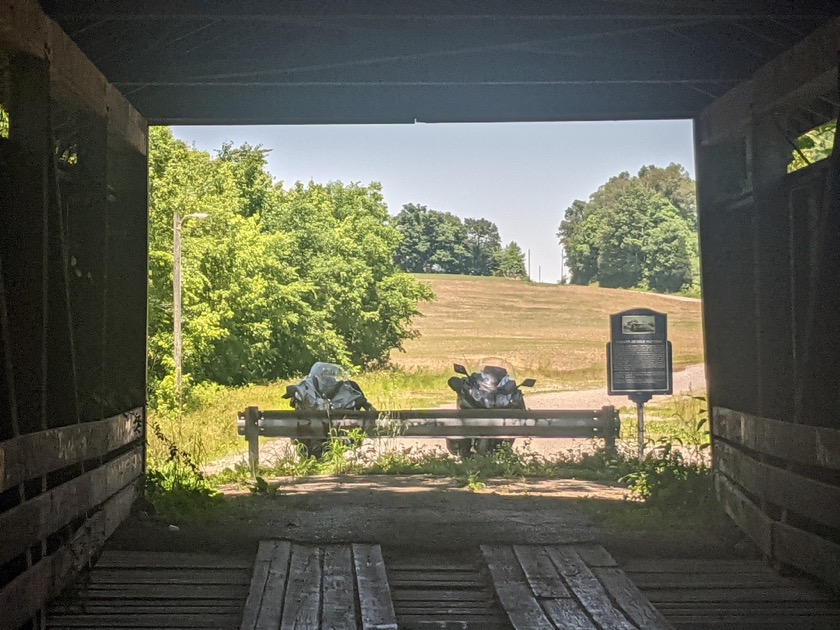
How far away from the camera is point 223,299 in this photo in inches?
1224

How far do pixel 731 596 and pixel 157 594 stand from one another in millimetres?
3776

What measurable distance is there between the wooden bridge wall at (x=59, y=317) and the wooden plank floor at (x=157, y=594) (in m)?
0.19

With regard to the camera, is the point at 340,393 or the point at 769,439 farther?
the point at 340,393

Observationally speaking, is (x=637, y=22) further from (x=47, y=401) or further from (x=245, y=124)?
(x=47, y=401)

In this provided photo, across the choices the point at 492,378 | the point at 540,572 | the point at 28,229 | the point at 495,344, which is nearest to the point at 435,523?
the point at 540,572

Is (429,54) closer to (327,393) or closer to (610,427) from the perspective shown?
(610,427)

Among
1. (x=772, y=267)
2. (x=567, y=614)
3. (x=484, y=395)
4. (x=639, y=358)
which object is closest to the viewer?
(x=567, y=614)

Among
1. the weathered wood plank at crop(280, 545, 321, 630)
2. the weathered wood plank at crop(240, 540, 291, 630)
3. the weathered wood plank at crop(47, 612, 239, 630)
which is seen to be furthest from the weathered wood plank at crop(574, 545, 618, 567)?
the weathered wood plank at crop(47, 612, 239, 630)

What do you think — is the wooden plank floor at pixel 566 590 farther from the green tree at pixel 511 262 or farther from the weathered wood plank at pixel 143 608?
the green tree at pixel 511 262

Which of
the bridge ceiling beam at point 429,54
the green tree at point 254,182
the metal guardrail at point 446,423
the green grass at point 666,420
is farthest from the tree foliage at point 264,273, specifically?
the bridge ceiling beam at point 429,54

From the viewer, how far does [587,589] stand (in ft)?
25.2

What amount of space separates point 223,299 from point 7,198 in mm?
24299

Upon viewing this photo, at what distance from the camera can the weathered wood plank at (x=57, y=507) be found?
6.08 metres

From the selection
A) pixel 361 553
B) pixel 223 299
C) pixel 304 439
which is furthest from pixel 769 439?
pixel 223 299
